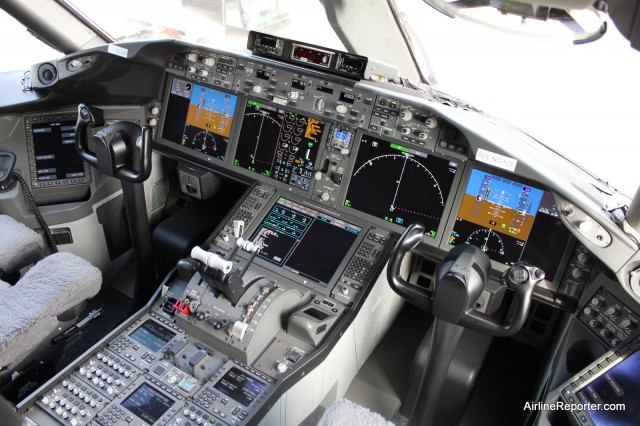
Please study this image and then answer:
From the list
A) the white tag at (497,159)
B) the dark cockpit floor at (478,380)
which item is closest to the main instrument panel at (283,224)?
the white tag at (497,159)

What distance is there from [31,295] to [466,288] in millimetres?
1710

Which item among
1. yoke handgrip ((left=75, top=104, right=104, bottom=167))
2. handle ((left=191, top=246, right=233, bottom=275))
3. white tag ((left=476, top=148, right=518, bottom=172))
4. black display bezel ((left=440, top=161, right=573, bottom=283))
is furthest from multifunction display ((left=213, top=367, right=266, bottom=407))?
A: white tag ((left=476, top=148, right=518, bottom=172))

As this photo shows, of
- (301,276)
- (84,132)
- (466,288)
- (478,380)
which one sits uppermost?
(466,288)

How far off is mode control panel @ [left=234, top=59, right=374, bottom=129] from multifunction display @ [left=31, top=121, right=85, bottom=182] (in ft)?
3.64

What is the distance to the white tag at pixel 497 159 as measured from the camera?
86.1 inches

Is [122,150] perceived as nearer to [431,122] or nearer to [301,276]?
[301,276]

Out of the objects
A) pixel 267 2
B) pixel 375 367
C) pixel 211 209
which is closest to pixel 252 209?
pixel 211 209

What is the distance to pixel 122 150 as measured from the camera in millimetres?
2576

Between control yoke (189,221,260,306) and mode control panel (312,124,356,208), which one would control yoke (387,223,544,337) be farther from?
mode control panel (312,124,356,208)

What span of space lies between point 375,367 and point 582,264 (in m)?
1.32

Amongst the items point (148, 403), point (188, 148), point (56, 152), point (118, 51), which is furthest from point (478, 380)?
point (56, 152)

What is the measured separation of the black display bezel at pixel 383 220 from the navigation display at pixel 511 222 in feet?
0.21

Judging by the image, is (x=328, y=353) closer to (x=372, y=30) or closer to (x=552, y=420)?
(x=552, y=420)

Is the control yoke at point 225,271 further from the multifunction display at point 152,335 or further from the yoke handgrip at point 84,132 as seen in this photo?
the yoke handgrip at point 84,132
